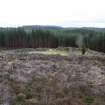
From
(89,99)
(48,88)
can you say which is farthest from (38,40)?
(89,99)

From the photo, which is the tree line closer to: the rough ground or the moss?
the rough ground

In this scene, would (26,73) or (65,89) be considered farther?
(26,73)

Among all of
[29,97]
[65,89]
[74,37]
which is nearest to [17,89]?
[29,97]

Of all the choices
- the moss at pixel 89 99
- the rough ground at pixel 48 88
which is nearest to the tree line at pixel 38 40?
the rough ground at pixel 48 88

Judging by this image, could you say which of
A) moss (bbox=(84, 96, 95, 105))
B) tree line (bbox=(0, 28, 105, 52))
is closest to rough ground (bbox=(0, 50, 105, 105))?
moss (bbox=(84, 96, 95, 105))

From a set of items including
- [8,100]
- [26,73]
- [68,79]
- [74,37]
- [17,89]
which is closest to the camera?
[8,100]

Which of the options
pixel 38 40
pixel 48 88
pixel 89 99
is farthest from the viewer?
pixel 38 40

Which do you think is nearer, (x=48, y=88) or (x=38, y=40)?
(x=48, y=88)

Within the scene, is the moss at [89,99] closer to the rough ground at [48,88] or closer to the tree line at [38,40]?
the rough ground at [48,88]

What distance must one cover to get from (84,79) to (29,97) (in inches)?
167

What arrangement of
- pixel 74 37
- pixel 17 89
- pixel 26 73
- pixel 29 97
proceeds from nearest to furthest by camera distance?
pixel 29 97, pixel 17 89, pixel 26 73, pixel 74 37

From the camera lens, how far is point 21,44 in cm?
5841

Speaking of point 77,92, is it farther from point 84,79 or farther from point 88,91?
point 84,79

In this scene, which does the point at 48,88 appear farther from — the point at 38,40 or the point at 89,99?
the point at 38,40
